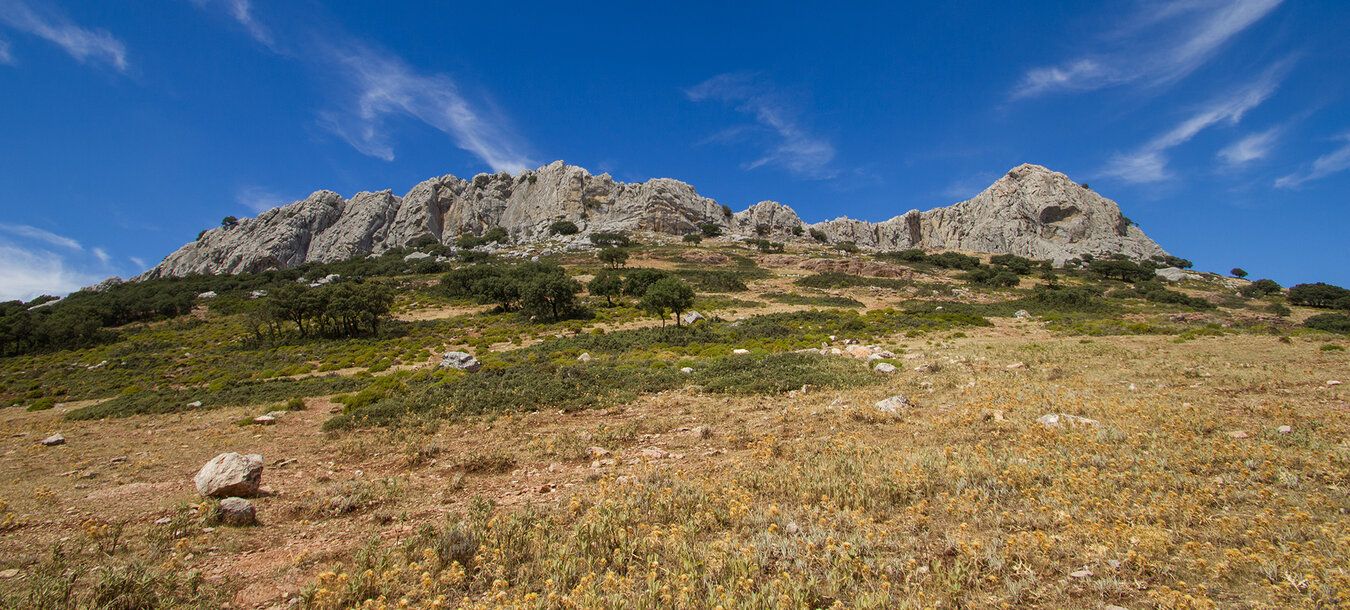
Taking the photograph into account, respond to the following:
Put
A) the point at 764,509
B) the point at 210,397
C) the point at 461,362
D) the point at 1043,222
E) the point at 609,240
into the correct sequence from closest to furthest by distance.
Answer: the point at 764,509, the point at 210,397, the point at 461,362, the point at 609,240, the point at 1043,222

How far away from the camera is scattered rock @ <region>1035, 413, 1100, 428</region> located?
951 cm

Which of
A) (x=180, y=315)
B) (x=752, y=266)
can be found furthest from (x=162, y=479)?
(x=752, y=266)

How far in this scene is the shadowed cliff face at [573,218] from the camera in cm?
11700

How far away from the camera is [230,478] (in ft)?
25.4

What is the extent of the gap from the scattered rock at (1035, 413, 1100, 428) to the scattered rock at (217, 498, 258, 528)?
1423cm

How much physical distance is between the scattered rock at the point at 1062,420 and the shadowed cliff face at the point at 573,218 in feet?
358

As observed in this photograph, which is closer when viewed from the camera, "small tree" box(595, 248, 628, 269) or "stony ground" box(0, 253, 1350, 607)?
"stony ground" box(0, 253, 1350, 607)

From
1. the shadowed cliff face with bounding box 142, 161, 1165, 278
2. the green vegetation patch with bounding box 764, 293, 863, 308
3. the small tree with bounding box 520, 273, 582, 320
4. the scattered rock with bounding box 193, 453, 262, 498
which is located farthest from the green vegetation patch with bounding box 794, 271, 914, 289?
the scattered rock with bounding box 193, 453, 262, 498

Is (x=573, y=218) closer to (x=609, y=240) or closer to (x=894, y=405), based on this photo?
(x=609, y=240)

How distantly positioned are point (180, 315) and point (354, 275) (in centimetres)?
2254

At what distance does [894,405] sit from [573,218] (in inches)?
4920

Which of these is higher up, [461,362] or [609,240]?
[609,240]

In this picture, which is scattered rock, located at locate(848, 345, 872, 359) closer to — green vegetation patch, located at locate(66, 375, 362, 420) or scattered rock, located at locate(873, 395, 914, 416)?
scattered rock, located at locate(873, 395, 914, 416)

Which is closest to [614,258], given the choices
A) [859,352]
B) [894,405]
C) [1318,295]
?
[859,352]
